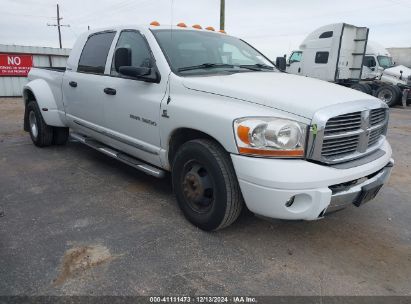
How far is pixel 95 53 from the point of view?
4.69 metres

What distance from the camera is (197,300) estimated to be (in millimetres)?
2371

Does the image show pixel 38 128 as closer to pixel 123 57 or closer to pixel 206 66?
pixel 123 57

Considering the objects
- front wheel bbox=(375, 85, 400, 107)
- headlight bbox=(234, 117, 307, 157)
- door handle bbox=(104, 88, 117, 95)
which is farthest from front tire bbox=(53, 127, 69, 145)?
front wheel bbox=(375, 85, 400, 107)

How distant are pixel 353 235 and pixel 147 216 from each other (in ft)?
6.48

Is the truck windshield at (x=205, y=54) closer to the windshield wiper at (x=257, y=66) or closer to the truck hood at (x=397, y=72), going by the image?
the windshield wiper at (x=257, y=66)

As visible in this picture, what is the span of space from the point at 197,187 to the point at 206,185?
10cm

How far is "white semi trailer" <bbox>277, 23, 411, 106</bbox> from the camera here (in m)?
15.0

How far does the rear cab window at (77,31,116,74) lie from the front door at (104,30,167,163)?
11.0 inches

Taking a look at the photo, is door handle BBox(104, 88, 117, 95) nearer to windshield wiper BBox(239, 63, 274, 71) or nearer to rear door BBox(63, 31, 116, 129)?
rear door BBox(63, 31, 116, 129)

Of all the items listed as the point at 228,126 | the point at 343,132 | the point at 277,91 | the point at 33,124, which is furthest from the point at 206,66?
the point at 33,124

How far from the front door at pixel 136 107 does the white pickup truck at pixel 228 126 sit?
1cm

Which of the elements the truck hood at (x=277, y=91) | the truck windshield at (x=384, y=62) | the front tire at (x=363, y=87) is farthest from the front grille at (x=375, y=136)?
the truck windshield at (x=384, y=62)

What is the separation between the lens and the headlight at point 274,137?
2.61 metres

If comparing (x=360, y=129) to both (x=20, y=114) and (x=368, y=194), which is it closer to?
(x=368, y=194)
